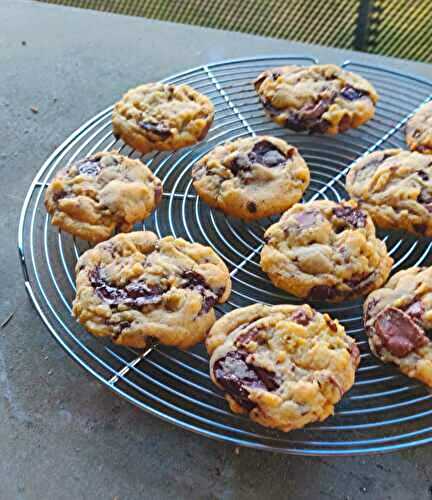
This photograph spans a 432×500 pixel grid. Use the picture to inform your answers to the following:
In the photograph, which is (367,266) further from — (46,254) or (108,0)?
(108,0)

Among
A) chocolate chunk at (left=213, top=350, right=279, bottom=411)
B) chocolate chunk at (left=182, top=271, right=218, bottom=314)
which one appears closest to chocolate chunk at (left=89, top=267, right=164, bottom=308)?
chocolate chunk at (left=182, top=271, right=218, bottom=314)

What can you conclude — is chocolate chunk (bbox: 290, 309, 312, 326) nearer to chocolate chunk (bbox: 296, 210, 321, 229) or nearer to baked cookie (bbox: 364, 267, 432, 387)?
baked cookie (bbox: 364, 267, 432, 387)

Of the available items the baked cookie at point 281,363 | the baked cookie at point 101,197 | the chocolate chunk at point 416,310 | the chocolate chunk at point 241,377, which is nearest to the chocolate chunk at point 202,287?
the baked cookie at point 281,363

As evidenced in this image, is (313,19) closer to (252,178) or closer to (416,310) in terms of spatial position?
(252,178)

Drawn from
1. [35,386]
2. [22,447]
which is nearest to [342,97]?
[35,386]

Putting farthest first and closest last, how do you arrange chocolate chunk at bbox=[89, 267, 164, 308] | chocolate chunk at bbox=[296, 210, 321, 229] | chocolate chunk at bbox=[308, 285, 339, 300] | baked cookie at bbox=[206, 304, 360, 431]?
chocolate chunk at bbox=[296, 210, 321, 229] < chocolate chunk at bbox=[308, 285, 339, 300] < chocolate chunk at bbox=[89, 267, 164, 308] < baked cookie at bbox=[206, 304, 360, 431]

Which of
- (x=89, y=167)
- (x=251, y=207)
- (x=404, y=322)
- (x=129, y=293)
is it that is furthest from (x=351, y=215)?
(x=89, y=167)
